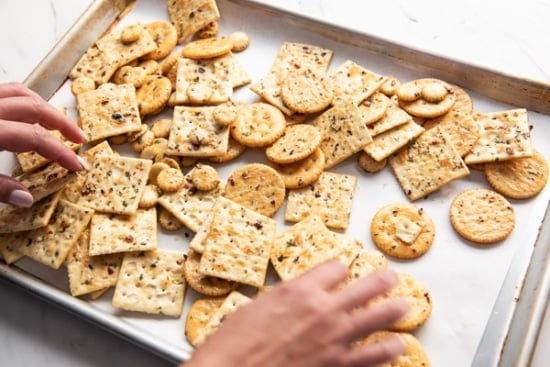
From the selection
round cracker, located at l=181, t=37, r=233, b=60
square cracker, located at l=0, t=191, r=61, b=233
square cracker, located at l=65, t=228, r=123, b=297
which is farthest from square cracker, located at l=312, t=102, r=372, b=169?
square cracker, located at l=0, t=191, r=61, b=233

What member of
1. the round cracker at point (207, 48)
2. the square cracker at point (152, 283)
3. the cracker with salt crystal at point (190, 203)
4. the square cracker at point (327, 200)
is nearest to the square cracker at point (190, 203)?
the cracker with salt crystal at point (190, 203)

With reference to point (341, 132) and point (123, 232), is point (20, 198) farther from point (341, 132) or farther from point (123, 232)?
point (341, 132)

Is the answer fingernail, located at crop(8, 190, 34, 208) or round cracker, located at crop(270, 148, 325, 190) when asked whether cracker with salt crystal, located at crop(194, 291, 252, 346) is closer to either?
round cracker, located at crop(270, 148, 325, 190)

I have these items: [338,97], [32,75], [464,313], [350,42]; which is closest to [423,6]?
[350,42]

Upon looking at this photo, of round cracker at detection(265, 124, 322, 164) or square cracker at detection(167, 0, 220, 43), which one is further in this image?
square cracker at detection(167, 0, 220, 43)

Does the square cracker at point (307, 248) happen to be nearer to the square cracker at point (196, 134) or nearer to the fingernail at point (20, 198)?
the square cracker at point (196, 134)

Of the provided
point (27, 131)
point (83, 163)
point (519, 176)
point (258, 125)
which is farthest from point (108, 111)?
point (519, 176)

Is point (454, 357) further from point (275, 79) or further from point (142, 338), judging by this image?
point (275, 79)
